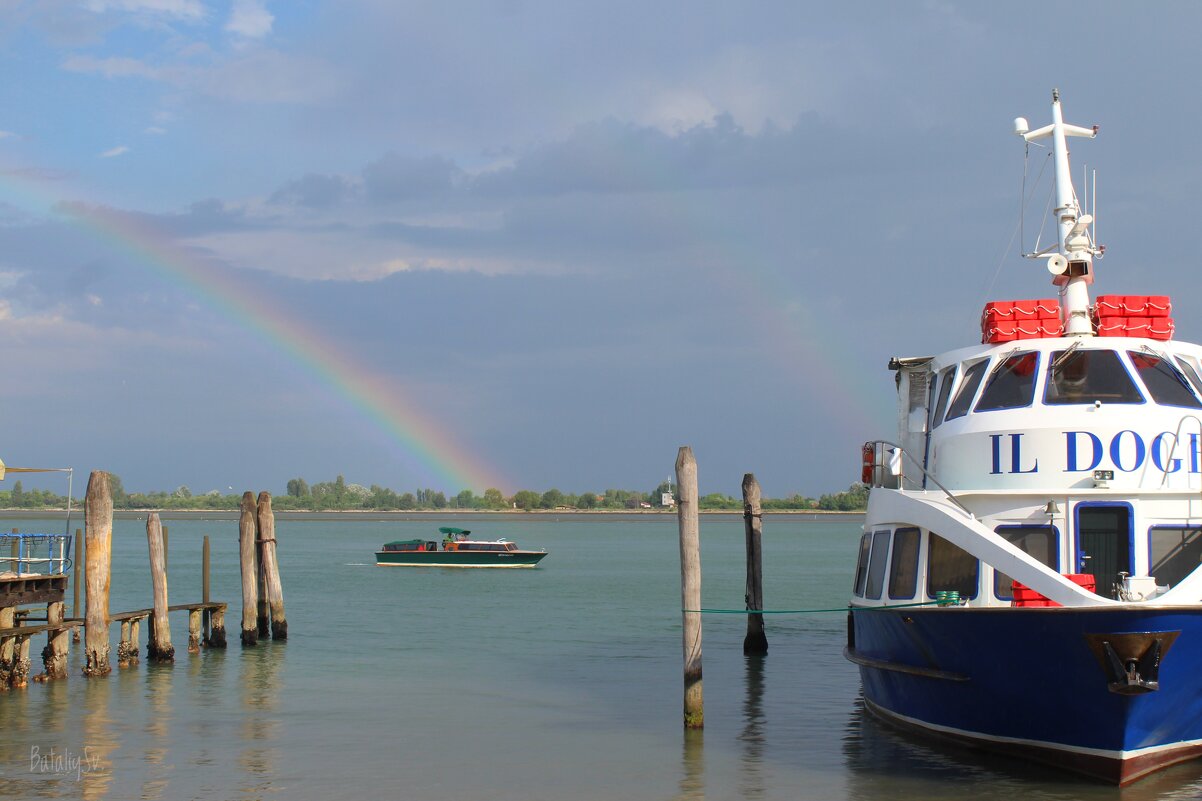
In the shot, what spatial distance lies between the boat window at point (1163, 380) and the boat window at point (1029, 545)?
2.36 meters

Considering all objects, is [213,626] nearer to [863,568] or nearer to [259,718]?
[259,718]

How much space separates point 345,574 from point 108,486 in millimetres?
43683

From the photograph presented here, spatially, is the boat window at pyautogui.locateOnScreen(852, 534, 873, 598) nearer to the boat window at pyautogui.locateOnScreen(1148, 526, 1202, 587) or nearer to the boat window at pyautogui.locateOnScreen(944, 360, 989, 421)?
the boat window at pyautogui.locateOnScreen(944, 360, 989, 421)

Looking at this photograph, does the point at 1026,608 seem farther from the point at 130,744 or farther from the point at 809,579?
the point at 809,579

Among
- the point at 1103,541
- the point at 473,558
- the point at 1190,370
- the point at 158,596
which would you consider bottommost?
the point at 473,558

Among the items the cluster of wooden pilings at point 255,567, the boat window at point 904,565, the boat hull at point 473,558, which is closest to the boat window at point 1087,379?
the boat window at point 904,565

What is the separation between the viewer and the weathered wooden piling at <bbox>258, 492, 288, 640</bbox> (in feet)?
101

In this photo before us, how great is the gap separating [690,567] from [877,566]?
2665 millimetres

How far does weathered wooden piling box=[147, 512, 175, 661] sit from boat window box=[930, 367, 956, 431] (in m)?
15.0

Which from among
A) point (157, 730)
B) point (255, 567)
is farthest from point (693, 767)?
point (255, 567)

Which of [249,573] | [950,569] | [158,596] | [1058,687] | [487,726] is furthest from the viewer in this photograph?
[249,573]

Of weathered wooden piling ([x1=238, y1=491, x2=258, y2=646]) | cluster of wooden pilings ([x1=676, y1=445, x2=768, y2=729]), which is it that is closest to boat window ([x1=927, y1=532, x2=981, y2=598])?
cluster of wooden pilings ([x1=676, y1=445, x2=768, y2=729])

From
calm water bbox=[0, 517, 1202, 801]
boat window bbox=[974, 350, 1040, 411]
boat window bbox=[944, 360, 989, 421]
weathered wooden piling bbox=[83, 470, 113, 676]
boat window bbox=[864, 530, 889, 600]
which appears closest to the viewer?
calm water bbox=[0, 517, 1202, 801]

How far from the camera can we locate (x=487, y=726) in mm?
20656
